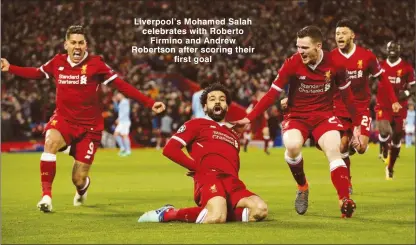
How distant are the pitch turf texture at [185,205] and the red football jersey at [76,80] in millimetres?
1272

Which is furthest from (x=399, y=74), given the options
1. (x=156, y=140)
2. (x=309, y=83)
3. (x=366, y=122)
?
(x=156, y=140)

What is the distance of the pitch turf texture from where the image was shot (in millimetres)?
8016

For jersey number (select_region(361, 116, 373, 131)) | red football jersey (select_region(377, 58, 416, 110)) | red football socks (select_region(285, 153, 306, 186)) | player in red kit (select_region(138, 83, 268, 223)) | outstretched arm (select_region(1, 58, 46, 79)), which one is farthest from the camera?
red football jersey (select_region(377, 58, 416, 110))

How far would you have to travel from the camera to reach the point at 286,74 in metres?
9.98

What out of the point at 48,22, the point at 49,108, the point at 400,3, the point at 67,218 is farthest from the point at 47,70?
the point at 400,3

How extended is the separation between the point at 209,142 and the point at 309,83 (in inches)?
57.1

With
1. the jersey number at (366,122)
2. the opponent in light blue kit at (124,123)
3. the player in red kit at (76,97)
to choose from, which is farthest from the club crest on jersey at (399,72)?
the opponent in light blue kit at (124,123)

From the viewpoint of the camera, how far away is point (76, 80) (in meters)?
11.5

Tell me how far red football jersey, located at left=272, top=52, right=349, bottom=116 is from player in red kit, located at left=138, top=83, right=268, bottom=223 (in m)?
0.96

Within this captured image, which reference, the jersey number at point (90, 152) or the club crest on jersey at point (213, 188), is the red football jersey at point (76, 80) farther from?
the club crest on jersey at point (213, 188)

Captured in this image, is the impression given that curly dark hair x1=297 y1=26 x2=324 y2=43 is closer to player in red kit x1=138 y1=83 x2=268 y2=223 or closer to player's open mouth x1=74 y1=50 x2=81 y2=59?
player in red kit x1=138 y1=83 x2=268 y2=223

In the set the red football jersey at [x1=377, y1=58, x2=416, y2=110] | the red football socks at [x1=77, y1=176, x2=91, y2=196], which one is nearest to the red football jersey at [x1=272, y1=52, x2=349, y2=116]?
the red football socks at [x1=77, y1=176, x2=91, y2=196]

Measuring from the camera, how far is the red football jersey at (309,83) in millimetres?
9977

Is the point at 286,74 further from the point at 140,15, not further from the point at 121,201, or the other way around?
the point at 140,15
